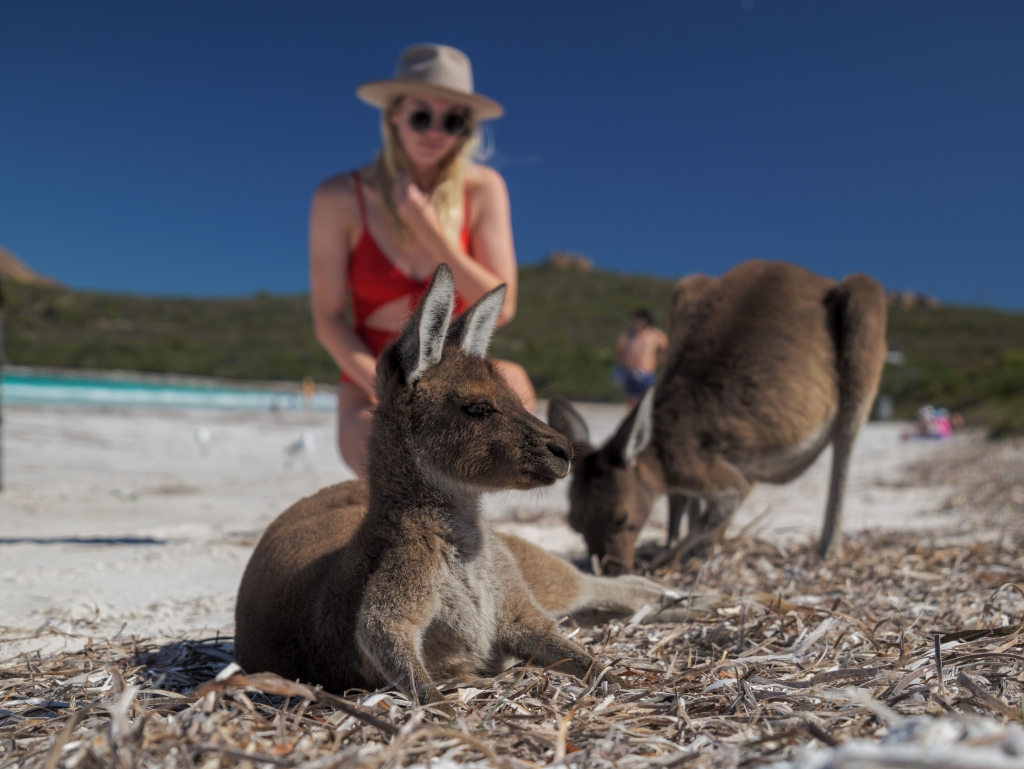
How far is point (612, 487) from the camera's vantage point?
3.93m

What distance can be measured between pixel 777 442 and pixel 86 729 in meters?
3.71

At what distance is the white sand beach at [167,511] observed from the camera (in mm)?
3262

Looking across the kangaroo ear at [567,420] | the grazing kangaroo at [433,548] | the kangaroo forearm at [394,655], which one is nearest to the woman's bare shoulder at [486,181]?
the kangaroo ear at [567,420]

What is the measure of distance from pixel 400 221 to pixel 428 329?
2221mm

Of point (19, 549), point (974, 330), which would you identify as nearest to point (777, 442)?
point (19, 549)

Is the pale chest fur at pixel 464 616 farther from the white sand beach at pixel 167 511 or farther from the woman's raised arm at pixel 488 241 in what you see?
the woman's raised arm at pixel 488 241

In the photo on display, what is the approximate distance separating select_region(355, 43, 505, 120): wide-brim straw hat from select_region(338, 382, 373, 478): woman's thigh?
5.25ft

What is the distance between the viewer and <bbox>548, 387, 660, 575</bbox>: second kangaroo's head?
3.86 meters

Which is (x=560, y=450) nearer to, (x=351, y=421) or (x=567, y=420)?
(x=567, y=420)

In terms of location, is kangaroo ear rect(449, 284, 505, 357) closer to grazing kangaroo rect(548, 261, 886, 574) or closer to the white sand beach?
the white sand beach

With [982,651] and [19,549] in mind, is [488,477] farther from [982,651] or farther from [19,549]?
[19,549]

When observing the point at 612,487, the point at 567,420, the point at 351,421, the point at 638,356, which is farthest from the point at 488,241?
the point at 638,356

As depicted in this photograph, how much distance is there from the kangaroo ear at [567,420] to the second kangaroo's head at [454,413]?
1.57 m

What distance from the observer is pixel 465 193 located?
4238 mm
